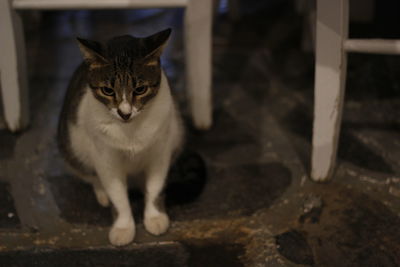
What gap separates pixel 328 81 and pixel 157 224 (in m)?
0.63

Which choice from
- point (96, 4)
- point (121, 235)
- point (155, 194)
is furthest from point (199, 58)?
point (121, 235)

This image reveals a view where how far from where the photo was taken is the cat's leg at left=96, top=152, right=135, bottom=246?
1277 millimetres

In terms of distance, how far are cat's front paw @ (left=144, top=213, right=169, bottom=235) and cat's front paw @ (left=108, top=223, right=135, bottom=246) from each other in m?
0.05

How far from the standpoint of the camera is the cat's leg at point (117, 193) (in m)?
1.28

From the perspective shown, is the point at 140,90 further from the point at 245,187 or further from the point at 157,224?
the point at 245,187

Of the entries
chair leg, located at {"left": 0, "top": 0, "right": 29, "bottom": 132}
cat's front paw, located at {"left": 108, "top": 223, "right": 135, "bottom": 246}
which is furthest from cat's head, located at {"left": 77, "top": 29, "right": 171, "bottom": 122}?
chair leg, located at {"left": 0, "top": 0, "right": 29, "bottom": 132}

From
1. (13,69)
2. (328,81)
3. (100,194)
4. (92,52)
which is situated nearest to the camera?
(92,52)

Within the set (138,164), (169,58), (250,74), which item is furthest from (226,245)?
(169,58)

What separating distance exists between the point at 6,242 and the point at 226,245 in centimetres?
60

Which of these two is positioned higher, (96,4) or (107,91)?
(96,4)

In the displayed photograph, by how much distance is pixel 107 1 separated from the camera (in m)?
1.49

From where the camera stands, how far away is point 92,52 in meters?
1.11

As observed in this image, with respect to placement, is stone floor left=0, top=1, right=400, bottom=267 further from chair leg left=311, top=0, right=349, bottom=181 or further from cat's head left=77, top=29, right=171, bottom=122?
cat's head left=77, top=29, right=171, bottom=122

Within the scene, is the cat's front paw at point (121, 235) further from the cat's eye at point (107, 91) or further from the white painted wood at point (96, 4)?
the white painted wood at point (96, 4)
